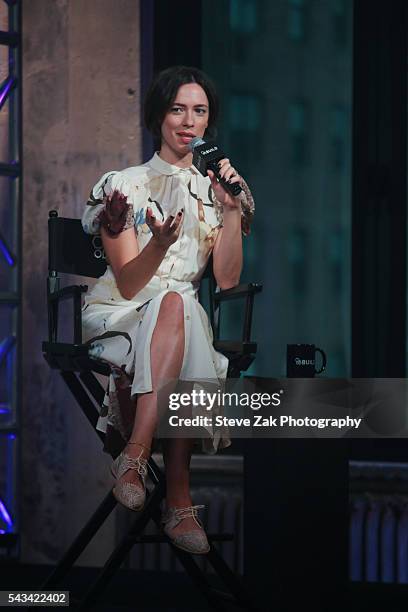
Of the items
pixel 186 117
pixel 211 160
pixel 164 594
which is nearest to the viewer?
pixel 211 160

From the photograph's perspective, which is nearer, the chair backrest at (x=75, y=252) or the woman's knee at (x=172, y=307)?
the woman's knee at (x=172, y=307)

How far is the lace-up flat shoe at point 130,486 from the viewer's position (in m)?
2.32

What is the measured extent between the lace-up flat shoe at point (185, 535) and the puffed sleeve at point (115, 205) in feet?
2.57

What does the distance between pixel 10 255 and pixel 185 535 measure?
1718mm

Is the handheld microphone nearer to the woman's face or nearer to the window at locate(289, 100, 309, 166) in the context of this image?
the woman's face

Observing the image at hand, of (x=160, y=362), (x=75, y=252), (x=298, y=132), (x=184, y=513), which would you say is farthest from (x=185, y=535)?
(x=298, y=132)

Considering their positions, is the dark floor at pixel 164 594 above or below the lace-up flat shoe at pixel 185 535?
below

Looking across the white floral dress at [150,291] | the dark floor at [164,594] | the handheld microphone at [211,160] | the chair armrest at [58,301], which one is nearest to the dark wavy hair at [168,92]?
the white floral dress at [150,291]

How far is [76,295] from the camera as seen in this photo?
2646 millimetres

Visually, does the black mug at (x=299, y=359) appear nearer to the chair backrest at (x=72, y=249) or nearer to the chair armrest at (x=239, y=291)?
the chair armrest at (x=239, y=291)

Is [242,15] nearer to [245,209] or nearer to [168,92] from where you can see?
[168,92]

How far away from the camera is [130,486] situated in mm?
2332

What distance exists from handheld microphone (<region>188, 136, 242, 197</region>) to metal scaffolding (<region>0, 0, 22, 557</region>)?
1.41m

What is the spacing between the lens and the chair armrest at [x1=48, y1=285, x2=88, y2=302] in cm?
264
